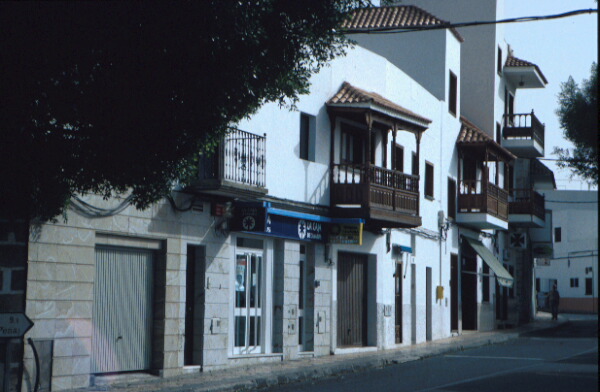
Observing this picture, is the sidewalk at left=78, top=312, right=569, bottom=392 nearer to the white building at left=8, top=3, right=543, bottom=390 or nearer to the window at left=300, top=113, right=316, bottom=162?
the white building at left=8, top=3, right=543, bottom=390

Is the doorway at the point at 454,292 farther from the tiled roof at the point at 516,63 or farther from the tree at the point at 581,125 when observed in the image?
the tiled roof at the point at 516,63

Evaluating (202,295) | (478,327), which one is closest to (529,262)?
(478,327)

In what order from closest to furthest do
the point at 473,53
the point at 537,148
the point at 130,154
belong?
the point at 130,154
the point at 473,53
the point at 537,148

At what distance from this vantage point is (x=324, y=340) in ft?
77.8

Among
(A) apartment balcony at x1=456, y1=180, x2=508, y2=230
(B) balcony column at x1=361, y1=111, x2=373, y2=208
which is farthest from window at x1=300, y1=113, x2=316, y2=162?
(A) apartment balcony at x1=456, y1=180, x2=508, y2=230

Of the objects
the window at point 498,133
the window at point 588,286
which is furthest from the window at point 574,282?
the window at point 498,133

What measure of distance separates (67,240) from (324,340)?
9496 mm

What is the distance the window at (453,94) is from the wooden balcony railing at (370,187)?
9.31m

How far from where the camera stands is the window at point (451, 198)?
114ft

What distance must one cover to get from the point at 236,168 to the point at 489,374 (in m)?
6.15

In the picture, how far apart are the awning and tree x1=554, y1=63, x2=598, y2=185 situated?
15.0 ft

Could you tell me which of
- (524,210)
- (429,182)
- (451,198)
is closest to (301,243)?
(429,182)

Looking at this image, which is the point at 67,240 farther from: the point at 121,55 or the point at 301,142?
the point at 301,142

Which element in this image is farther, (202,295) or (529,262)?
(529,262)
